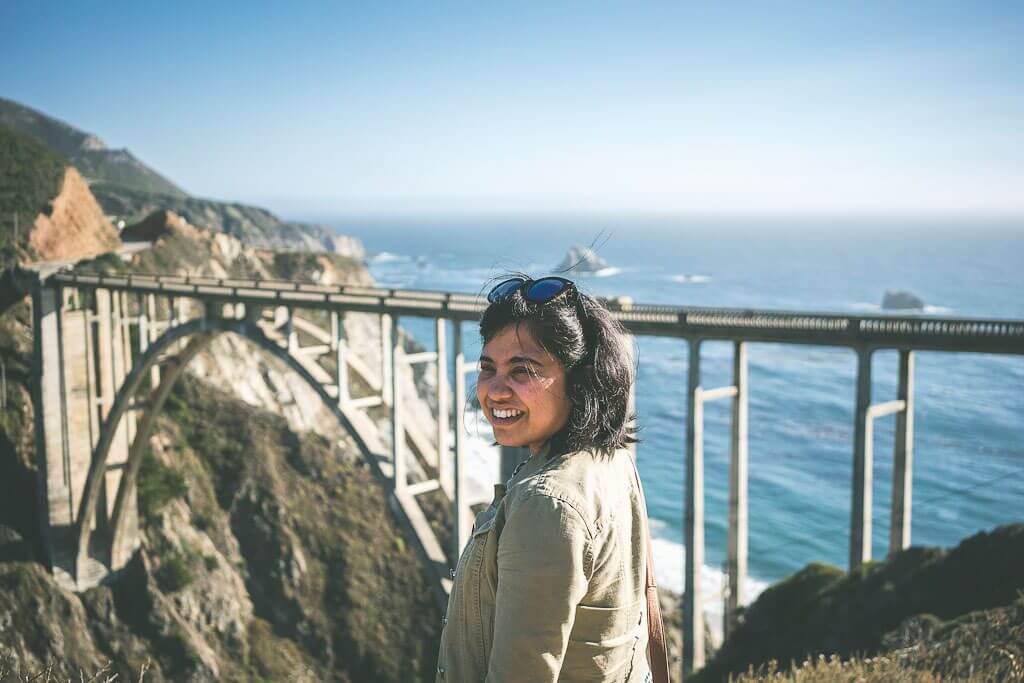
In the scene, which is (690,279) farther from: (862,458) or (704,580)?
(862,458)

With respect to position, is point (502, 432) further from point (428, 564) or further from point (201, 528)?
point (201, 528)

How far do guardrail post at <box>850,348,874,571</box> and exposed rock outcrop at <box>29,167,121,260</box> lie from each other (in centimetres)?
3530

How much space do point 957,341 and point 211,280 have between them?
19.1 m

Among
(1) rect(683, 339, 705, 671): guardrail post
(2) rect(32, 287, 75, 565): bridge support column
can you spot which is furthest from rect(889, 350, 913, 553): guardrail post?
(2) rect(32, 287, 75, 565): bridge support column

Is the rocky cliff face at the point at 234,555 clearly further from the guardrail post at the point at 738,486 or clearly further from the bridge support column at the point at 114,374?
the guardrail post at the point at 738,486

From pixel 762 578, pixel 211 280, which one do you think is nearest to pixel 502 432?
pixel 211 280

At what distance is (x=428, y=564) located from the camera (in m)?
19.2

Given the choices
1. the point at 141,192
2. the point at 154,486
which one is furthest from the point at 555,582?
the point at 141,192

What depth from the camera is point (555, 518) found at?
2.37 meters

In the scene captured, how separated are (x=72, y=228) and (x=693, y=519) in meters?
35.3

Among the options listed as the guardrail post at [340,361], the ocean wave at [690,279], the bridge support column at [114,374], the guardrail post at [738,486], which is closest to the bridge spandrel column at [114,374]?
the bridge support column at [114,374]

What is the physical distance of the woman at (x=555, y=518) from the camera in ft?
7.78

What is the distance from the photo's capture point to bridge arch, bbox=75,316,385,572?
21144 millimetres

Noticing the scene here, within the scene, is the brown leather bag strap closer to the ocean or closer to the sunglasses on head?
the sunglasses on head
